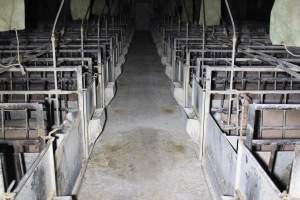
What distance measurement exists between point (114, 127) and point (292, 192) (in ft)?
16.6

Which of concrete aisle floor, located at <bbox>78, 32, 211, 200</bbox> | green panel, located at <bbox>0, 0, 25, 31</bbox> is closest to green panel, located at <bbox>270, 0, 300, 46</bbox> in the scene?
concrete aisle floor, located at <bbox>78, 32, 211, 200</bbox>

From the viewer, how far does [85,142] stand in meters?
5.28

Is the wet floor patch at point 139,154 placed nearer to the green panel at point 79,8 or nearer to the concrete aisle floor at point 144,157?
the concrete aisle floor at point 144,157

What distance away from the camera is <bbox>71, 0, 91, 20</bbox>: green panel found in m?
8.67

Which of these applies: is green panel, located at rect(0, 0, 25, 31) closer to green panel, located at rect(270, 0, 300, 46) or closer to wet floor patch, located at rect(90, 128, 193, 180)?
wet floor patch, located at rect(90, 128, 193, 180)

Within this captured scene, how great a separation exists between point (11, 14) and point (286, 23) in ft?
9.82

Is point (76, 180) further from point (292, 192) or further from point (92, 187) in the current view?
point (292, 192)

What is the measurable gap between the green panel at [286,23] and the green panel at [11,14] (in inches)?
110

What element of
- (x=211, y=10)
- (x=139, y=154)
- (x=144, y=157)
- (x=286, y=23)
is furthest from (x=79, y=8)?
(x=286, y=23)

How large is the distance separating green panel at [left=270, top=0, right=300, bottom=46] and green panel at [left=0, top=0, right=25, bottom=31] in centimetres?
280

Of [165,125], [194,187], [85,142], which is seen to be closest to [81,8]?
[165,125]

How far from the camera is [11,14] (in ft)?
12.6

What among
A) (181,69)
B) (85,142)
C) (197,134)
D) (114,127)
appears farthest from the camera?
(181,69)

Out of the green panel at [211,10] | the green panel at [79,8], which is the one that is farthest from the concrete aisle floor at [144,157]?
the green panel at [79,8]
